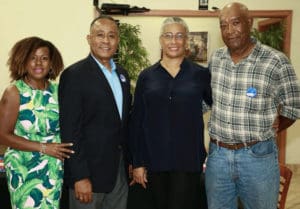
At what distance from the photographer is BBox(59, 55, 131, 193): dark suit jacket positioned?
6.10 ft

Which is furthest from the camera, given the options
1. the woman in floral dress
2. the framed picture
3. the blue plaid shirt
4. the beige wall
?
the framed picture

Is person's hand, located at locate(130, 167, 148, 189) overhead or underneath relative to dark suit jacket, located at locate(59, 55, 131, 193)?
underneath

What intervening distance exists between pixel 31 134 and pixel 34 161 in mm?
143

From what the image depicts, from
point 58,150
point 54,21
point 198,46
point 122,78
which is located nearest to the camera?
point 58,150

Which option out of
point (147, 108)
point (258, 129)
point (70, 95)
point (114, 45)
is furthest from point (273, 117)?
point (70, 95)

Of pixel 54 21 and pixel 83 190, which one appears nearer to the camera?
pixel 83 190

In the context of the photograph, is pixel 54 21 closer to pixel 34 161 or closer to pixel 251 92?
pixel 34 161

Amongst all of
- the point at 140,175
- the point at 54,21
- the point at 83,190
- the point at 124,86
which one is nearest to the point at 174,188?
the point at 140,175

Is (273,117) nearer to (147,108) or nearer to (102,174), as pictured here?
(147,108)

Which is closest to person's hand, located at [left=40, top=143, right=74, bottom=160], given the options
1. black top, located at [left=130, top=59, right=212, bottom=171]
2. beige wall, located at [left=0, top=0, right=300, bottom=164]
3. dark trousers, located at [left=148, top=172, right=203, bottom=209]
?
black top, located at [left=130, top=59, right=212, bottom=171]

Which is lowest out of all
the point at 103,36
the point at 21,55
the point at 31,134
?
the point at 31,134

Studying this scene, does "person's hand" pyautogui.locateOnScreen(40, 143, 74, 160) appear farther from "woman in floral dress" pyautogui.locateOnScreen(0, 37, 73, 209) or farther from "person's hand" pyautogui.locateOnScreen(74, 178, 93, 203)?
"person's hand" pyautogui.locateOnScreen(74, 178, 93, 203)

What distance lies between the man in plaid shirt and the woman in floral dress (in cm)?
90

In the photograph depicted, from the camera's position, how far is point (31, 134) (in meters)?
1.89
